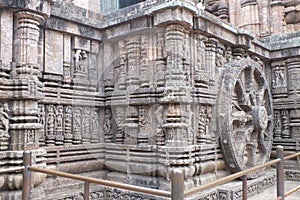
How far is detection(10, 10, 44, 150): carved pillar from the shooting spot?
3.87 meters

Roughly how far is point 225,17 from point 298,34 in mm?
3936

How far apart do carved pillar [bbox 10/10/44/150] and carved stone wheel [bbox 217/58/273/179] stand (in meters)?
2.97

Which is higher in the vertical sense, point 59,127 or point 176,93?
point 176,93

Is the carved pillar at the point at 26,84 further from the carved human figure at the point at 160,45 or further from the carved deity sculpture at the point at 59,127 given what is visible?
the carved human figure at the point at 160,45

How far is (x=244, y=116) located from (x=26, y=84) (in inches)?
153

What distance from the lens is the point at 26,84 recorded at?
3920mm

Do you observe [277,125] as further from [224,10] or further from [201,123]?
[224,10]

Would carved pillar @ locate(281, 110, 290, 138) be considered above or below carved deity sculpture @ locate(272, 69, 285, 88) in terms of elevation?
below

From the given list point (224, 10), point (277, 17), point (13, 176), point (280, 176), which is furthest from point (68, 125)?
point (224, 10)

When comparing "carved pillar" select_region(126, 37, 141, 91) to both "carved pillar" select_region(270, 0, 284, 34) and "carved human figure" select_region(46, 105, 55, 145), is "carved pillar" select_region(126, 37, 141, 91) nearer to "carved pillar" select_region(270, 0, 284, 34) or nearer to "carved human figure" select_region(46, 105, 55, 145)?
"carved human figure" select_region(46, 105, 55, 145)

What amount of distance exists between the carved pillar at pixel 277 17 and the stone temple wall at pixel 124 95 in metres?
4.31

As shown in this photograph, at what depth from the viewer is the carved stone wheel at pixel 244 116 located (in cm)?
512

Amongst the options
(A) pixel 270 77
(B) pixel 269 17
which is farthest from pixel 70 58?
(B) pixel 269 17

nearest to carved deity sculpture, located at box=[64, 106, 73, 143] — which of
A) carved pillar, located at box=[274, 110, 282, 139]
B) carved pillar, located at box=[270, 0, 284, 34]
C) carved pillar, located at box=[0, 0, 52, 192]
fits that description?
carved pillar, located at box=[0, 0, 52, 192]
